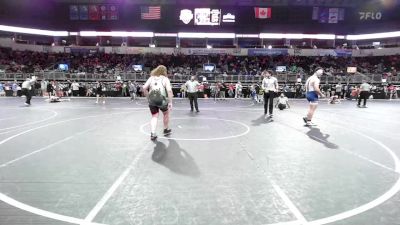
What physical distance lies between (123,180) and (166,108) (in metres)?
3.98

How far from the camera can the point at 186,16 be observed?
158 feet

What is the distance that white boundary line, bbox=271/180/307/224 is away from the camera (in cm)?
402

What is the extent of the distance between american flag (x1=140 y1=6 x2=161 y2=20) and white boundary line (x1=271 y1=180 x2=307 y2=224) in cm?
→ 4621

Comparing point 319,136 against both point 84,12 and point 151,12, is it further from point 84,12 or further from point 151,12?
point 84,12

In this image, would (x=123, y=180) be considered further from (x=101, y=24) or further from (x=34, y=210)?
(x=101, y=24)

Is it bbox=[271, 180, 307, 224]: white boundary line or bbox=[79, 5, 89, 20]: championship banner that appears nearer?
bbox=[271, 180, 307, 224]: white boundary line

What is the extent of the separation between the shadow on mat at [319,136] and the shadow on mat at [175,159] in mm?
3507

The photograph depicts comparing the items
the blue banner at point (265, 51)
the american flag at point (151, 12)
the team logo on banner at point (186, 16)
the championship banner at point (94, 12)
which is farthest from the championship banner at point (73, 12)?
the blue banner at point (265, 51)

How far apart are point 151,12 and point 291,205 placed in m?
47.4

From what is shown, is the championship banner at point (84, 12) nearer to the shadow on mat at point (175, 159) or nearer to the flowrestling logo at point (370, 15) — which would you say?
the flowrestling logo at point (370, 15)

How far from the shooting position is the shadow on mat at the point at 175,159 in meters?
6.02

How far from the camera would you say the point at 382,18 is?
1898 inches

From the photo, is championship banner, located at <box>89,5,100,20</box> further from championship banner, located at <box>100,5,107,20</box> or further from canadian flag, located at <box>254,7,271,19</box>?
canadian flag, located at <box>254,7,271,19</box>

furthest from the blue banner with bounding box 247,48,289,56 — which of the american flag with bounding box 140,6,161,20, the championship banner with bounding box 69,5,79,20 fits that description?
the championship banner with bounding box 69,5,79,20
